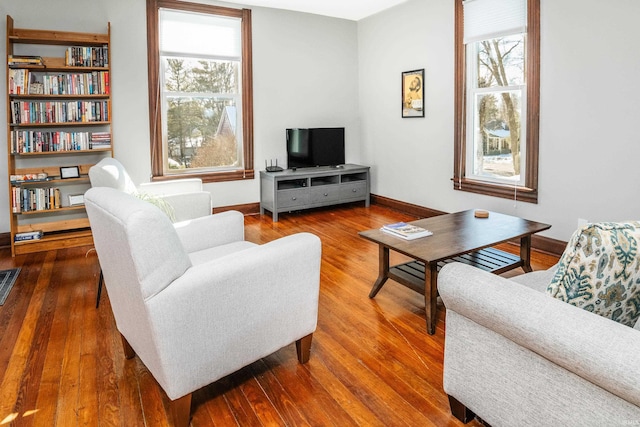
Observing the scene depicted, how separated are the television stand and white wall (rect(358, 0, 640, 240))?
0.99 metres

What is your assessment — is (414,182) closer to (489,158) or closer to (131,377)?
(489,158)

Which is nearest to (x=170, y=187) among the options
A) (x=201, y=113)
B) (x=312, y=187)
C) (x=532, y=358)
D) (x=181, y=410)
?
(x=201, y=113)

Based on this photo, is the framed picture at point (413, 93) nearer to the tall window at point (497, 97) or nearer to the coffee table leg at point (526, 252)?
the tall window at point (497, 97)

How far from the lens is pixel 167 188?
12.9ft

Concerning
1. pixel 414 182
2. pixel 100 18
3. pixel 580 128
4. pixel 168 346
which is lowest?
pixel 168 346

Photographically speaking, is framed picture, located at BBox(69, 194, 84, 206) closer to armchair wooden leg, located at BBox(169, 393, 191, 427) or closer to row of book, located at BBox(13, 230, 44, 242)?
row of book, located at BBox(13, 230, 44, 242)

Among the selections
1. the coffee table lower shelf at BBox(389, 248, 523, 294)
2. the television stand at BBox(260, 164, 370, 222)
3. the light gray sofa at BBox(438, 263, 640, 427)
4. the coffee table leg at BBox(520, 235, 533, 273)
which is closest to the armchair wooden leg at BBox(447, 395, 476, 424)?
the light gray sofa at BBox(438, 263, 640, 427)

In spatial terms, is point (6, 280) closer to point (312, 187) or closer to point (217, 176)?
point (217, 176)

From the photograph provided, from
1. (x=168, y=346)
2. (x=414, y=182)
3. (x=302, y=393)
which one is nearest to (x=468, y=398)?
(x=302, y=393)

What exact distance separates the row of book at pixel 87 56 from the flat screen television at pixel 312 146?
225 centimetres

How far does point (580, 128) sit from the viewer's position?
12.1ft

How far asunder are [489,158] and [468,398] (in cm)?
349

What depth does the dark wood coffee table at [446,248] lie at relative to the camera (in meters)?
2.54

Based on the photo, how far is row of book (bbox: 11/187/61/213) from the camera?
13.5 feet
